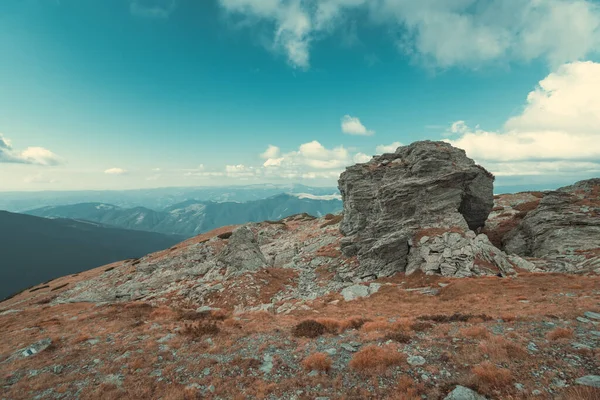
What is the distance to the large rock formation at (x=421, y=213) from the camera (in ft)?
100

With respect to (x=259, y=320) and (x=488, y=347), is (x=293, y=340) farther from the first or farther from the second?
(x=488, y=347)

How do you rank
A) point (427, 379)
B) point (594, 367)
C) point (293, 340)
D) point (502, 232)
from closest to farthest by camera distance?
point (594, 367), point (427, 379), point (293, 340), point (502, 232)

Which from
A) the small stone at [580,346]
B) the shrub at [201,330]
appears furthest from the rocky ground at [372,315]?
the shrub at [201,330]

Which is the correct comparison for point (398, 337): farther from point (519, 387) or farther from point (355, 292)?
point (355, 292)

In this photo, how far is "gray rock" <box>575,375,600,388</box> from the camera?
859cm

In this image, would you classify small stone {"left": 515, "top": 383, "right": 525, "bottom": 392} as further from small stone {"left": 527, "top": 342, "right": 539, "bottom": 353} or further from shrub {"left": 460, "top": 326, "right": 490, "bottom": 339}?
shrub {"left": 460, "top": 326, "right": 490, "bottom": 339}

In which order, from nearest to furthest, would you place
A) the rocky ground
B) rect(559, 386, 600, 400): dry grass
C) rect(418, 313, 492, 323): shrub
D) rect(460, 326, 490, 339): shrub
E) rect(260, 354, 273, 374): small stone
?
rect(559, 386, 600, 400): dry grass
the rocky ground
rect(260, 354, 273, 374): small stone
rect(460, 326, 490, 339): shrub
rect(418, 313, 492, 323): shrub

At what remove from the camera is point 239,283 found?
32844 millimetres

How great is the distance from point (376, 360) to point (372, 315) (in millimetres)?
9224

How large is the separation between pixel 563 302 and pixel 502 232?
29.4 m

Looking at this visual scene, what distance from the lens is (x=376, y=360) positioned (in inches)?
475

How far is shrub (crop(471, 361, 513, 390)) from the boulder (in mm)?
30719

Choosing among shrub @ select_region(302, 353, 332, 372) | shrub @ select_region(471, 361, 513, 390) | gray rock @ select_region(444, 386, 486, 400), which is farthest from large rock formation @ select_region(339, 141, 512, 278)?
shrub @ select_region(302, 353, 332, 372)

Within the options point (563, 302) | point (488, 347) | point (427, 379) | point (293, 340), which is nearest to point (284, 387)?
point (293, 340)
